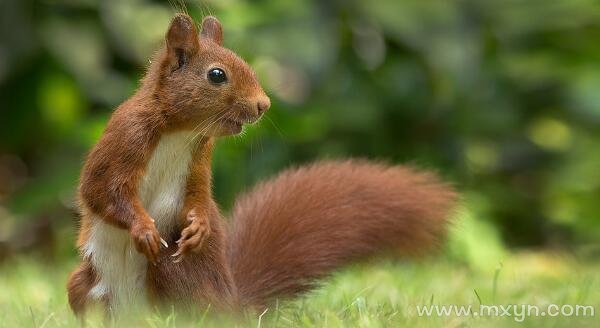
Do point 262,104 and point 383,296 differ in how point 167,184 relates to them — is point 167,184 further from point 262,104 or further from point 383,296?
point 383,296

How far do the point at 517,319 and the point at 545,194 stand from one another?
11.6 feet

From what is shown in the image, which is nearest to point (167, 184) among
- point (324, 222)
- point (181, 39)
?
point (181, 39)

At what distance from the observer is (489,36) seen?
5.98 meters

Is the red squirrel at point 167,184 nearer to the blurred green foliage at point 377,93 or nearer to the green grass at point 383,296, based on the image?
the green grass at point 383,296

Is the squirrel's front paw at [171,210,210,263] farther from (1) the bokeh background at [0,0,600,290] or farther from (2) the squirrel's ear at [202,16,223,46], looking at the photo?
(1) the bokeh background at [0,0,600,290]

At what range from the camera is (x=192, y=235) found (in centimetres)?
272

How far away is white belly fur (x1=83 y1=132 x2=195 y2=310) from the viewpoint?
2734mm

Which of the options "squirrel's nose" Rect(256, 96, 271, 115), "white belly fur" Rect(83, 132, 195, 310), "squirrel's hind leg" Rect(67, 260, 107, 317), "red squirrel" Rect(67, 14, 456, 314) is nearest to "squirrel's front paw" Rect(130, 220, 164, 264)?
"red squirrel" Rect(67, 14, 456, 314)

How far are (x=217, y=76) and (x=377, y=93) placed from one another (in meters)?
3.07

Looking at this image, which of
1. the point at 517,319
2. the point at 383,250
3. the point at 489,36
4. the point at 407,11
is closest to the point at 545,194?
the point at 489,36

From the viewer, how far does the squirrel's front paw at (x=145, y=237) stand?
263 centimetres

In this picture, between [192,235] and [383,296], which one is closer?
[192,235]

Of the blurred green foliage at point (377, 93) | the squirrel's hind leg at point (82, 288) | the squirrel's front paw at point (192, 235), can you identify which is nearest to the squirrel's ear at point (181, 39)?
the squirrel's front paw at point (192, 235)

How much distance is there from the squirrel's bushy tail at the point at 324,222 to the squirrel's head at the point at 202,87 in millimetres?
644
